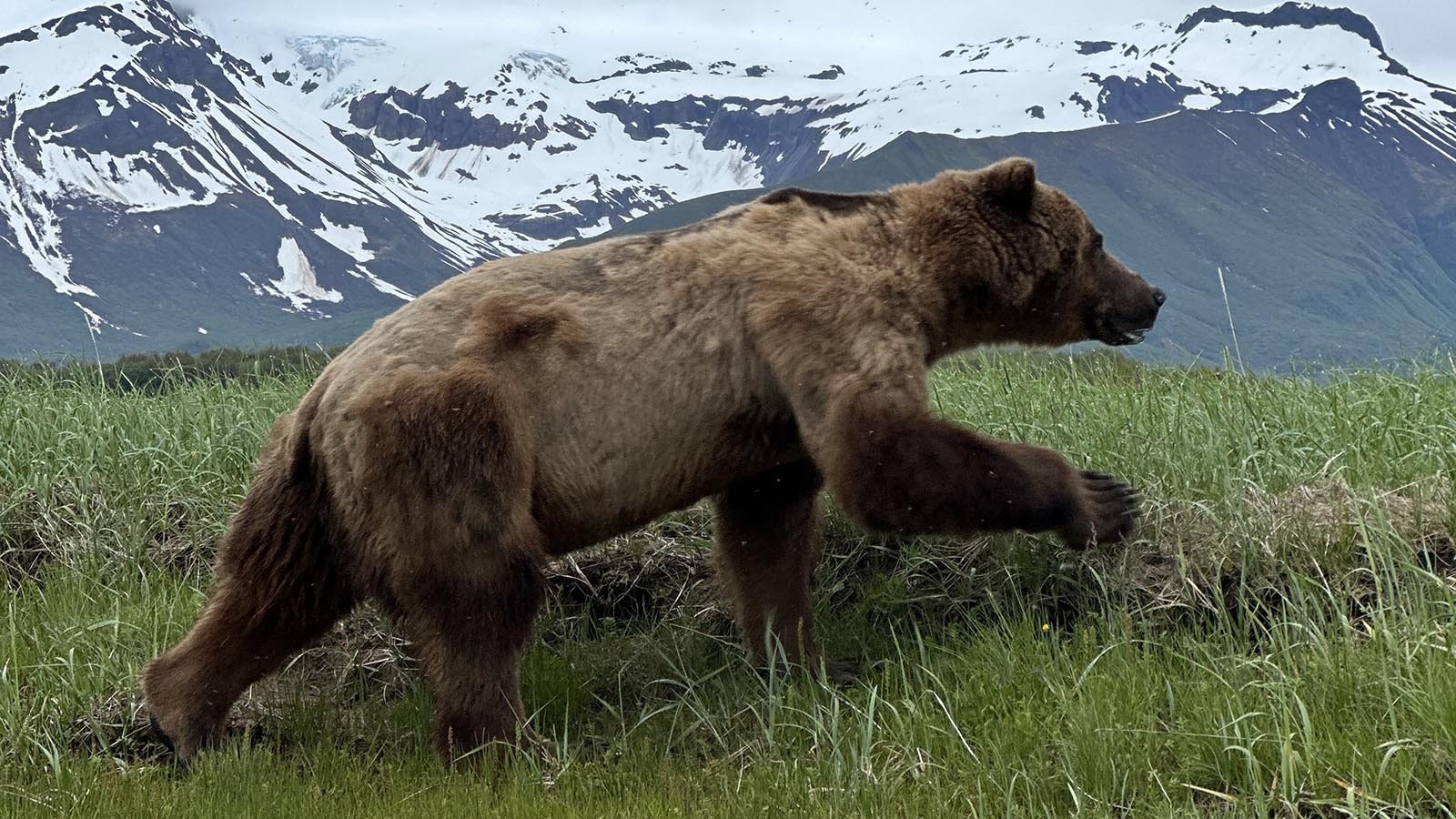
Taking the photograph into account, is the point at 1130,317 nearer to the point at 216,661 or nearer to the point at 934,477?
the point at 934,477

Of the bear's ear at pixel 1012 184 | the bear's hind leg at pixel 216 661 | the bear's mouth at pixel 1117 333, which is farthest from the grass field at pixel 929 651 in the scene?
the bear's ear at pixel 1012 184

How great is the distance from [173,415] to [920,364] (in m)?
4.66

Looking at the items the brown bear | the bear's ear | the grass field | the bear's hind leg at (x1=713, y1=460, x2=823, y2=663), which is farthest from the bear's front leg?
the bear's ear

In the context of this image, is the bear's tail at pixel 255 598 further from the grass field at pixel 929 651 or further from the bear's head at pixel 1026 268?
the bear's head at pixel 1026 268

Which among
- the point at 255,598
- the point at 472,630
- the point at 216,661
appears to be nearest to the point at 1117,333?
the point at 472,630

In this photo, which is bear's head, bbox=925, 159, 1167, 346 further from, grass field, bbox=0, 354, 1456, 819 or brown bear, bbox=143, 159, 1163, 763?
grass field, bbox=0, 354, 1456, 819

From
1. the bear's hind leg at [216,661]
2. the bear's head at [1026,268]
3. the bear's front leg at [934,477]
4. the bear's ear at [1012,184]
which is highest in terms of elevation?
the bear's ear at [1012,184]

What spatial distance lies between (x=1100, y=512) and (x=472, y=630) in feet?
6.86

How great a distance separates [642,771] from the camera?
14.1ft

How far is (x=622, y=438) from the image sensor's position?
15.7ft

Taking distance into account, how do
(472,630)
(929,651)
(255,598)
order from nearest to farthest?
(472,630)
(255,598)
(929,651)

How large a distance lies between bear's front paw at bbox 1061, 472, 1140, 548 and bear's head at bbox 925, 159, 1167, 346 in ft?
2.67

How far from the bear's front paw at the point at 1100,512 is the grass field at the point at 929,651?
236 mm

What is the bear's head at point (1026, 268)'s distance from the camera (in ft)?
17.4
